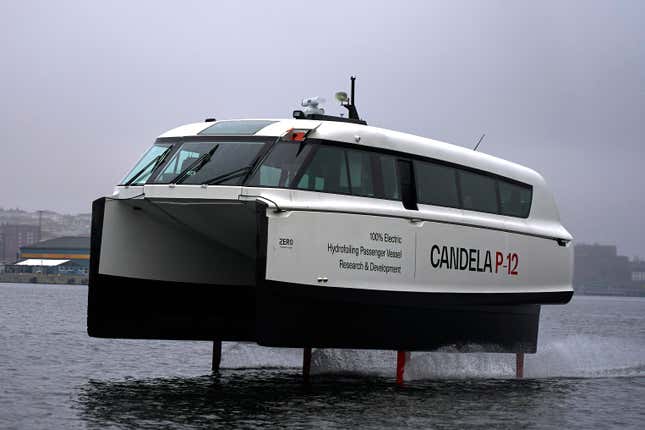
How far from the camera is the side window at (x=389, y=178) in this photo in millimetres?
14508

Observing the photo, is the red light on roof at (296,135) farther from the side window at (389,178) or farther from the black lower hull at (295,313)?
the black lower hull at (295,313)

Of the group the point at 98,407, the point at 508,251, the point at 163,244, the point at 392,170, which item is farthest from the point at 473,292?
the point at 98,407

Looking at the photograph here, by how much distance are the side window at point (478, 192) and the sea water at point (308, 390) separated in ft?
9.53

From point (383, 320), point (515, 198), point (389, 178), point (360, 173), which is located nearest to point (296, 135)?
point (360, 173)

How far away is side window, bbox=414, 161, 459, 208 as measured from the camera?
49.7 ft

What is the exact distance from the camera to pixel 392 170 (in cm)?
1472

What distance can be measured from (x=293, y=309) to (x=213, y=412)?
1.61 m

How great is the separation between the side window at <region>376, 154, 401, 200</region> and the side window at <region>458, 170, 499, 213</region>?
1.75 m

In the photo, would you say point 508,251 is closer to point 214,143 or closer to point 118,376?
point 214,143

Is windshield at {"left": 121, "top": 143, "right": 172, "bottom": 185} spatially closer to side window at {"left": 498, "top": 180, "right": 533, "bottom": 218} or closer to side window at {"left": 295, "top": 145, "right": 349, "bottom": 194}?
side window at {"left": 295, "top": 145, "right": 349, "bottom": 194}

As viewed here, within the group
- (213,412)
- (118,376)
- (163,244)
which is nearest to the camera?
(213,412)

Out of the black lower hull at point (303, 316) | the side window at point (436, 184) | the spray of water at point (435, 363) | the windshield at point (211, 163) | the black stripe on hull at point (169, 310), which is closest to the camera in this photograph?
the black lower hull at point (303, 316)

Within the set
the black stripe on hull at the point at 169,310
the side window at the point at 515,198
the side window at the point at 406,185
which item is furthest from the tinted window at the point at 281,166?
the side window at the point at 515,198

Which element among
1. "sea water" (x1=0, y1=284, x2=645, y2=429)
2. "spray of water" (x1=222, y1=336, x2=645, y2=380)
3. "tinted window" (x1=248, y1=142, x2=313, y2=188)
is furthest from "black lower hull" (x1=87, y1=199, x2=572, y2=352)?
"spray of water" (x1=222, y1=336, x2=645, y2=380)
